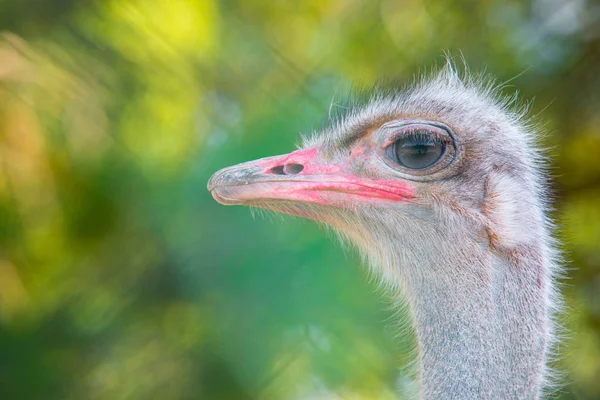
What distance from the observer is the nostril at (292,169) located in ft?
4.90

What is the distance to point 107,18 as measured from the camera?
3043mm

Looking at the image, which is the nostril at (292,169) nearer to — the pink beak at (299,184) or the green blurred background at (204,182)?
the pink beak at (299,184)

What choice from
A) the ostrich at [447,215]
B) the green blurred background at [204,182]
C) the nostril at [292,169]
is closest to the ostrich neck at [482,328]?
the ostrich at [447,215]

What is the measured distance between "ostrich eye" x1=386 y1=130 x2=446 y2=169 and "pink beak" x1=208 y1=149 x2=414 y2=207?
1.6 inches

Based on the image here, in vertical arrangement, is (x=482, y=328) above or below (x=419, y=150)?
below

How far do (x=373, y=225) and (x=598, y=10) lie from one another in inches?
65.9

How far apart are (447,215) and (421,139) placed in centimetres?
14

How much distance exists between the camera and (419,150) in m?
1.44

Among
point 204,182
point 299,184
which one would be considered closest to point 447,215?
point 299,184

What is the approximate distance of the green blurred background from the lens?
2.67 meters

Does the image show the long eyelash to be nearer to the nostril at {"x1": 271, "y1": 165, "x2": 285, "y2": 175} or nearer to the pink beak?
the pink beak

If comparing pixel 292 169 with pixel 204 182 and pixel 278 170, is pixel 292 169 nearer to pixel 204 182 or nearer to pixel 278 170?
pixel 278 170

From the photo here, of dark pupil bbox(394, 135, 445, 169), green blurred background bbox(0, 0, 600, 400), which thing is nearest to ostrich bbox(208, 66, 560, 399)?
dark pupil bbox(394, 135, 445, 169)

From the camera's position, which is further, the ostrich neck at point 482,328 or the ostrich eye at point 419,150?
the ostrich eye at point 419,150
